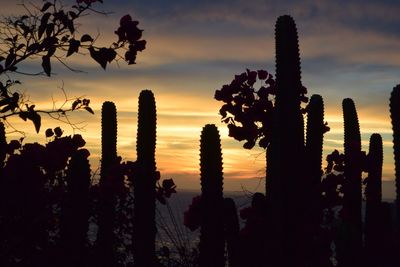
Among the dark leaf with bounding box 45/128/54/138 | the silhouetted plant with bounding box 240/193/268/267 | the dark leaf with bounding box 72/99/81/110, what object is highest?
the dark leaf with bounding box 72/99/81/110

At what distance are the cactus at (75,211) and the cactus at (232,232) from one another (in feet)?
5.78

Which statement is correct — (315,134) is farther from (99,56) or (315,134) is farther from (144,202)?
(99,56)

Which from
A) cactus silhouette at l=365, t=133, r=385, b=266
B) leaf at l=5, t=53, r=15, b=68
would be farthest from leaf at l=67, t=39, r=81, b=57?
cactus silhouette at l=365, t=133, r=385, b=266

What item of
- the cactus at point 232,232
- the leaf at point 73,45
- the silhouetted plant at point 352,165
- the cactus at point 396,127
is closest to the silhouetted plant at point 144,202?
the cactus at point 232,232

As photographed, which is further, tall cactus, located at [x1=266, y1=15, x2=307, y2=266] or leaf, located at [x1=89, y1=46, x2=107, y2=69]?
tall cactus, located at [x1=266, y1=15, x2=307, y2=266]

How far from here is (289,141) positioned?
5.29 meters

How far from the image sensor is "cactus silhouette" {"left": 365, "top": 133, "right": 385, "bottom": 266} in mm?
6660

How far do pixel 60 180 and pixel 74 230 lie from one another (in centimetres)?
434

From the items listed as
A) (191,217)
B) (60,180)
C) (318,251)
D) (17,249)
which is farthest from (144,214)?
(60,180)

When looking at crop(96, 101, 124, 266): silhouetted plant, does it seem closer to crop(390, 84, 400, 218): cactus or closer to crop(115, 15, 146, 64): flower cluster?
crop(115, 15, 146, 64): flower cluster

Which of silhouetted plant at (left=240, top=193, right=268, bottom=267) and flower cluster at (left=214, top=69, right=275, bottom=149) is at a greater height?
flower cluster at (left=214, top=69, right=275, bottom=149)

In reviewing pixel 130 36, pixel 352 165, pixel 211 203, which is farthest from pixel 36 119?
pixel 352 165

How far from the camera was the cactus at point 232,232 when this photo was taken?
630 cm

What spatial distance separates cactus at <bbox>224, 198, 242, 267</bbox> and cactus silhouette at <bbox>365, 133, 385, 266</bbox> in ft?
4.66
